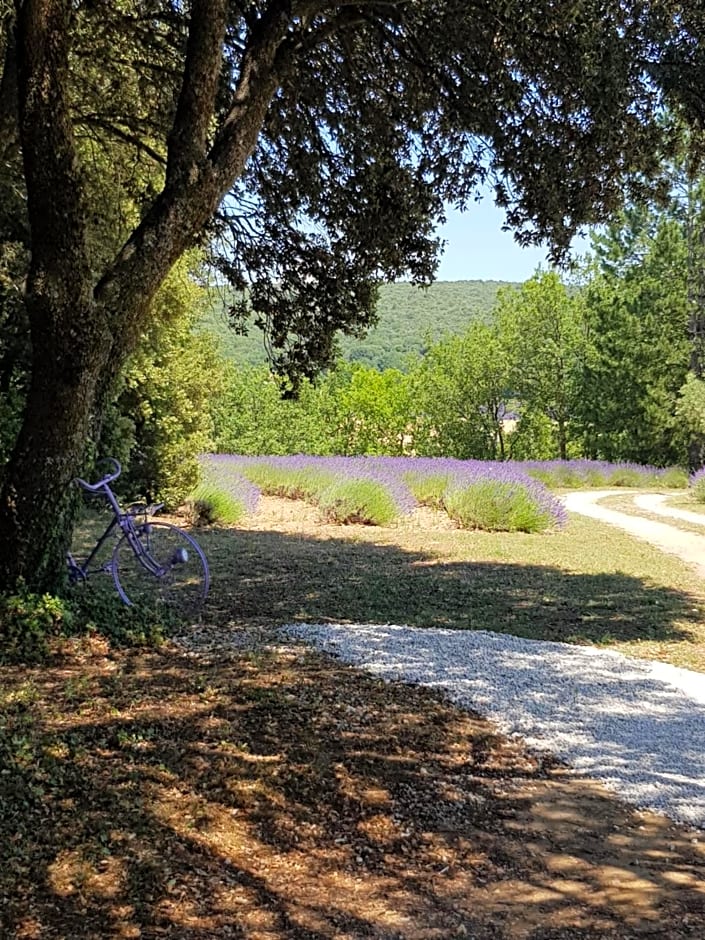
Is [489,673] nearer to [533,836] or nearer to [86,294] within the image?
[533,836]

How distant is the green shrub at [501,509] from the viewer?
1290 centimetres

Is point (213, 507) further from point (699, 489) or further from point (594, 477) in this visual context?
point (594, 477)

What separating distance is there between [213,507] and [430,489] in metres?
4.71

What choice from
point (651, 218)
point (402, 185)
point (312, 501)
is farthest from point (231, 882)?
point (651, 218)

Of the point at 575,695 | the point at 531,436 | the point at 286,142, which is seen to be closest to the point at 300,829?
the point at 575,695

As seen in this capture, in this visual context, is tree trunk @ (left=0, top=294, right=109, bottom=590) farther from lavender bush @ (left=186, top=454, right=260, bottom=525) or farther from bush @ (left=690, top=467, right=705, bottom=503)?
bush @ (left=690, top=467, right=705, bottom=503)

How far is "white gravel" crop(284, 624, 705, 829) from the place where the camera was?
3.73m

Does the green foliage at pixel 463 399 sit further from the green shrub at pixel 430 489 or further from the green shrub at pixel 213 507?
the green shrub at pixel 213 507

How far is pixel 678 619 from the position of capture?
22.8 feet

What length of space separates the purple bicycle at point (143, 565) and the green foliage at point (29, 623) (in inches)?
18.4

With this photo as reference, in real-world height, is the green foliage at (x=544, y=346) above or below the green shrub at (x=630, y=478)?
above

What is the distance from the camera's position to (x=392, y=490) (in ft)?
45.4

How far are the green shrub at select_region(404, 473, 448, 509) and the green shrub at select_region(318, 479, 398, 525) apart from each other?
2.10m

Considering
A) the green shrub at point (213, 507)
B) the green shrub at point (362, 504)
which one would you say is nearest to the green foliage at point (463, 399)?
the green shrub at point (362, 504)
